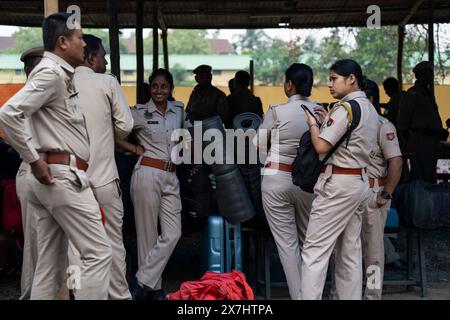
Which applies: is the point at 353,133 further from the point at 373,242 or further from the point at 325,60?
the point at 325,60

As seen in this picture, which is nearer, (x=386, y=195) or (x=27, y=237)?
(x=27, y=237)

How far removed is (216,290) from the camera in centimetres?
495

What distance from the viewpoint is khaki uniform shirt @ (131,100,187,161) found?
6.06 meters

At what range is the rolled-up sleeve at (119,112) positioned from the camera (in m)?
5.26

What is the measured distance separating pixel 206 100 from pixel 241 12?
154 inches

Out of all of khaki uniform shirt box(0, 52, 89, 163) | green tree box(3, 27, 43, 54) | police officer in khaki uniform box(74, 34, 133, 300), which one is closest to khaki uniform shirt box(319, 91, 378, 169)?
police officer in khaki uniform box(74, 34, 133, 300)

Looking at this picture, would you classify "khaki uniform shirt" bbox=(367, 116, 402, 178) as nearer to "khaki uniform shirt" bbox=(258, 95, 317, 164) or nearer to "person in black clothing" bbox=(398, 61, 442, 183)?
"khaki uniform shirt" bbox=(258, 95, 317, 164)

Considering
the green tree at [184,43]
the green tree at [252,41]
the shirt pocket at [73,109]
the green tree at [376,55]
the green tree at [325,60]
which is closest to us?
the shirt pocket at [73,109]

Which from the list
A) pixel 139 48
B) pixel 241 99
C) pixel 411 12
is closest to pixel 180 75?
pixel 411 12

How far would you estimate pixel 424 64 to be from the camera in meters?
9.45

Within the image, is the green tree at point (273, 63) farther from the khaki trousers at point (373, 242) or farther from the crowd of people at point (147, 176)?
the khaki trousers at point (373, 242)

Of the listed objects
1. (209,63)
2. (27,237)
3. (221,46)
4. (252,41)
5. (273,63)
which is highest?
(221,46)

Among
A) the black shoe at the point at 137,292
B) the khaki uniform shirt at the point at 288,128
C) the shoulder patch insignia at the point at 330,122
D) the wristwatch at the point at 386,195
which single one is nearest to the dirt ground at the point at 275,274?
the black shoe at the point at 137,292

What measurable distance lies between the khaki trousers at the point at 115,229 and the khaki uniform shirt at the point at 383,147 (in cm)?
194
